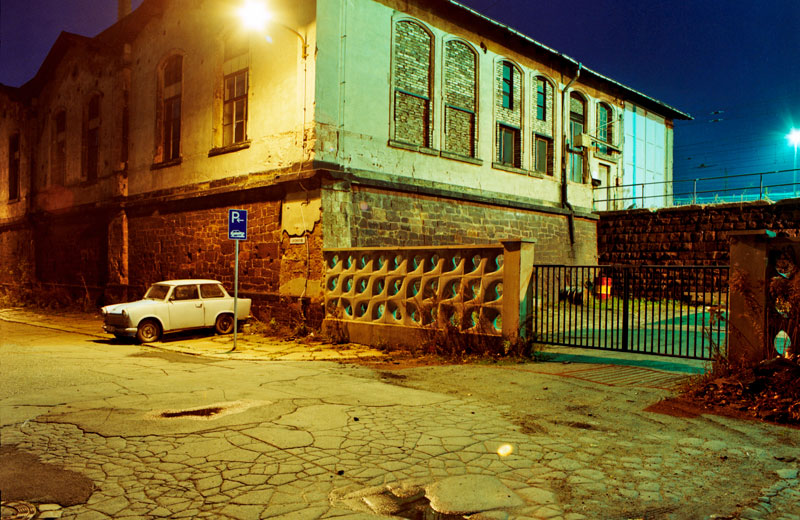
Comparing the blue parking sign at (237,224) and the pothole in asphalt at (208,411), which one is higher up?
the blue parking sign at (237,224)

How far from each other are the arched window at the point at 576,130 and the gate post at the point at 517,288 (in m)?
15.0

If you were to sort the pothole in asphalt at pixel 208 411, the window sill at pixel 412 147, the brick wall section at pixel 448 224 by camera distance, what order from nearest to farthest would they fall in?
the pothole in asphalt at pixel 208 411 → the brick wall section at pixel 448 224 → the window sill at pixel 412 147

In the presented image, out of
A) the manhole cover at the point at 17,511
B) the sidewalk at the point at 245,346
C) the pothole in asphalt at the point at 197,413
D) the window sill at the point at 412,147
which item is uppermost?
the window sill at the point at 412,147

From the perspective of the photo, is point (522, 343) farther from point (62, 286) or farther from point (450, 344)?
point (62, 286)

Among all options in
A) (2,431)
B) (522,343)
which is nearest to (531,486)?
(2,431)

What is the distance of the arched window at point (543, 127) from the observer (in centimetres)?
2195

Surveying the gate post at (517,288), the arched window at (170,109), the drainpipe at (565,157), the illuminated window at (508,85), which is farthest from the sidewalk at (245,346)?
the drainpipe at (565,157)

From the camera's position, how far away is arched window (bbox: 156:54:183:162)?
752 inches

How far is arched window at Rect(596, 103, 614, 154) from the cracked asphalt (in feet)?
62.2

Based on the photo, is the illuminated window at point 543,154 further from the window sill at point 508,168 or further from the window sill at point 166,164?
the window sill at point 166,164

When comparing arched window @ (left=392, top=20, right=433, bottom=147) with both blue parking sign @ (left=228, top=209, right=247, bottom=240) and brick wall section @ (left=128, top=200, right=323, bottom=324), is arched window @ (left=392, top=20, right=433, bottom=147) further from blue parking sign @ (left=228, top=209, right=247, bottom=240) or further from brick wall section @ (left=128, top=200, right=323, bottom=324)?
blue parking sign @ (left=228, top=209, right=247, bottom=240)

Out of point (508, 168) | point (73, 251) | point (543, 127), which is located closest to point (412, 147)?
point (508, 168)

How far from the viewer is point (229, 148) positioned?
657 inches

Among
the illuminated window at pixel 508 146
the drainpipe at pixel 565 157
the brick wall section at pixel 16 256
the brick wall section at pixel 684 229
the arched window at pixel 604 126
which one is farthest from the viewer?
the brick wall section at pixel 16 256
